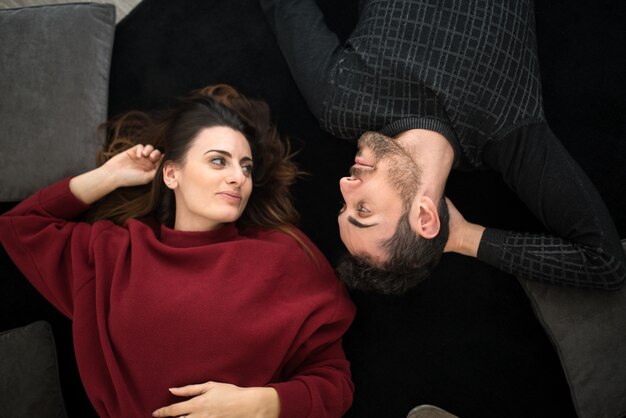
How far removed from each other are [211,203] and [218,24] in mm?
1229

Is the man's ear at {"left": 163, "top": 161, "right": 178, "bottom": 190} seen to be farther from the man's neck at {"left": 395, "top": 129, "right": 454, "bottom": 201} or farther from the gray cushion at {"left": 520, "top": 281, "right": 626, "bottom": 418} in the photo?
the gray cushion at {"left": 520, "top": 281, "right": 626, "bottom": 418}

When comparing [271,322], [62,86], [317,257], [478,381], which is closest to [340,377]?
[271,322]

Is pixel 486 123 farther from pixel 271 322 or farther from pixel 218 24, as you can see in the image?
pixel 218 24

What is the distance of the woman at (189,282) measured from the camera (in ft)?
6.54

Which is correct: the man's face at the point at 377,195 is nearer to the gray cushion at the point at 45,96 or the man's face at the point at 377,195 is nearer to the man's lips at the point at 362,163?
the man's lips at the point at 362,163

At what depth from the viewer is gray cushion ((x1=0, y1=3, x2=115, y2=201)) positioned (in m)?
2.29

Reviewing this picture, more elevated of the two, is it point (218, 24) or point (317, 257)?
point (218, 24)

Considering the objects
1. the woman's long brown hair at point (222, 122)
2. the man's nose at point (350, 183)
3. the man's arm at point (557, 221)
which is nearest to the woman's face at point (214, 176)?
the woman's long brown hair at point (222, 122)

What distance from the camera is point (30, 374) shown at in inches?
85.3

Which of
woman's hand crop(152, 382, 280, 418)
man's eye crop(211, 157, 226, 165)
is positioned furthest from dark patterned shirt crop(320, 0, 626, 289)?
woman's hand crop(152, 382, 280, 418)

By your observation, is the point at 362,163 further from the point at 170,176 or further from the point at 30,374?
the point at 30,374

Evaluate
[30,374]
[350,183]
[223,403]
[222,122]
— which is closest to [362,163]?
[350,183]

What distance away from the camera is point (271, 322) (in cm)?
203

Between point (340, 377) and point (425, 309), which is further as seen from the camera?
point (425, 309)
